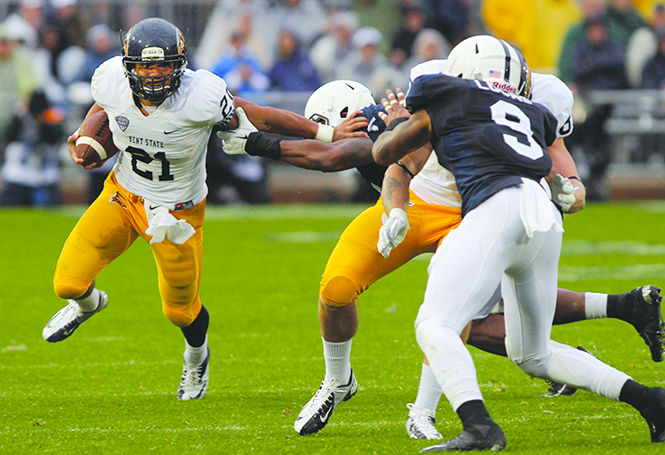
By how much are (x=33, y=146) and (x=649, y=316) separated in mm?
8758

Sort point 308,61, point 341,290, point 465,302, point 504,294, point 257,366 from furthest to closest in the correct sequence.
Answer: point 308,61 → point 257,366 → point 341,290 → point 504,294 → point 465,302

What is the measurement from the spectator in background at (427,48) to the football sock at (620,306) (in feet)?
27.2

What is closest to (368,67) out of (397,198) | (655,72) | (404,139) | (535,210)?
(655,72)

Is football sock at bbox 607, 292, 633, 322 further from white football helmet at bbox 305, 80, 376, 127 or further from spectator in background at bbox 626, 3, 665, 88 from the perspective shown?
spectator in background at bbox 626, 3, 665, 88

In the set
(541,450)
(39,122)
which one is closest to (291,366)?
(541,450)

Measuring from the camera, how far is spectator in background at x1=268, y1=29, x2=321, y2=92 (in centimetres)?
1268

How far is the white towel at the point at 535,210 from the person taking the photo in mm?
3510

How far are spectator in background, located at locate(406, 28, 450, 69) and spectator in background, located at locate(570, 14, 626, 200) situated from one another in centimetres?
158

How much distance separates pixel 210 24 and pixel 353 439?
9914 millimetres

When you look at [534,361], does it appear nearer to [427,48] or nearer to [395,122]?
[395,122]

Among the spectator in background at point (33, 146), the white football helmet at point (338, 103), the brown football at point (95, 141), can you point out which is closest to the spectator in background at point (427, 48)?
the spectator in background at point (33, 146)

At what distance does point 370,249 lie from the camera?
14.0 feet

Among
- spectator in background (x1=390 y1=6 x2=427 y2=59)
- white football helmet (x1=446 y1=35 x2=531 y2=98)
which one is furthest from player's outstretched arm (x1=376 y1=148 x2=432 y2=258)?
spectator in background (x1=390 y1=6 x2=427 y2=59)

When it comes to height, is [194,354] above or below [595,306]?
below
